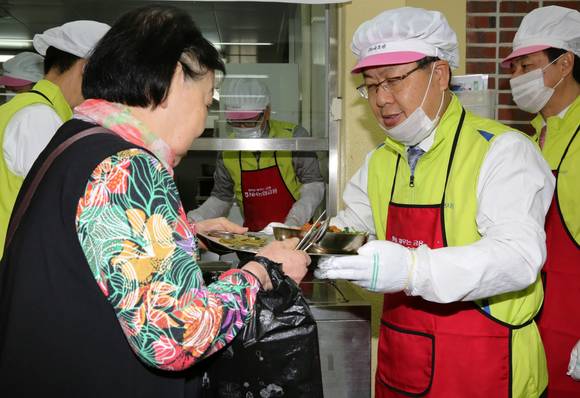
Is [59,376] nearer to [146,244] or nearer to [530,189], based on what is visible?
[146,244]

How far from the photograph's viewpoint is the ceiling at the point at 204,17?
4086 millimetres

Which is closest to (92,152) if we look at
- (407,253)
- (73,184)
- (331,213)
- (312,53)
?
(73,184)

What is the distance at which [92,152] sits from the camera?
3.41 ft

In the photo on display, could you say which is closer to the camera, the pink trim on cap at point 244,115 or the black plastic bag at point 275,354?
Result: the black plastic bag at point 275,354

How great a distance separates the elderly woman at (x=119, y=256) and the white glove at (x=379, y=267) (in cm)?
34

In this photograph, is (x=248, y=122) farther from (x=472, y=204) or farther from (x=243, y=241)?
(x=472, y=204)

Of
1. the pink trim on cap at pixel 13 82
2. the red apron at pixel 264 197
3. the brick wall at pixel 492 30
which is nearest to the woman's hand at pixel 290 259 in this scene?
the brick wall at pixel 492 30

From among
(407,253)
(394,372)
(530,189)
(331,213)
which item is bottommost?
(394,372)

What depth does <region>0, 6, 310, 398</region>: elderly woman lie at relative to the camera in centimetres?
100

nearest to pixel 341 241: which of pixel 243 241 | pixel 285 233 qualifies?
pixel 285 233

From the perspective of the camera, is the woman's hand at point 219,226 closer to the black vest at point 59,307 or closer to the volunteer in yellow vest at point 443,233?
the volunteer in yellow vest at point 443,233

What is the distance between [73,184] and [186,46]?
1.23 ft

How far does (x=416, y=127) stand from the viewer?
5.83 ft

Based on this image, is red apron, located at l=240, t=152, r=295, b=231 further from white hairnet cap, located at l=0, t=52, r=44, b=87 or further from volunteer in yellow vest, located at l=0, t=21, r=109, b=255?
white hairnet cap, located at l=0, t=52, r=44, b=87
